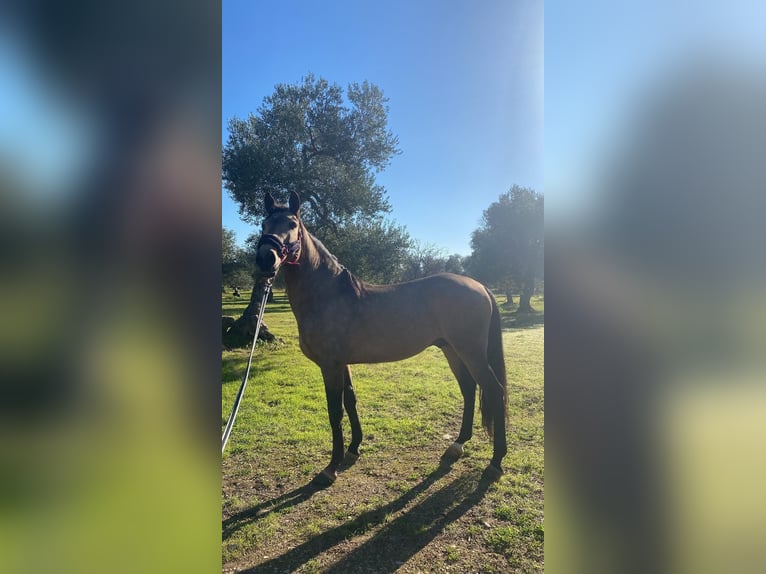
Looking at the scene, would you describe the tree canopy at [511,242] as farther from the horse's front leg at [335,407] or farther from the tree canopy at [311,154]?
the horse's front leg at [335,407]

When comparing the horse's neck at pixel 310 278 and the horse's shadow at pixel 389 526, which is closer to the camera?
the horse's shadow at pixel 389 526

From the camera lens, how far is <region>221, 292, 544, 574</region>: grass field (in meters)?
2.74

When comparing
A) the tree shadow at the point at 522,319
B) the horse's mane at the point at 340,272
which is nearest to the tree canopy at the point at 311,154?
the horse's mane at the point at 340,272

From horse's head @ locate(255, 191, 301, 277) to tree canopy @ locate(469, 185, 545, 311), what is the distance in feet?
6.26

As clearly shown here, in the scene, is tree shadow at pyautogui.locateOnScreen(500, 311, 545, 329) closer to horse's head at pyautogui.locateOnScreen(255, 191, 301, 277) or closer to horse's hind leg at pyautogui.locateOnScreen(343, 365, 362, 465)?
horse's hind leg at pyautogui.locateOnScreen(343, 365, 362, 465)

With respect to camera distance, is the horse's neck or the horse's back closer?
the horse's neck

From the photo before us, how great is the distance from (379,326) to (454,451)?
1.79 metres
